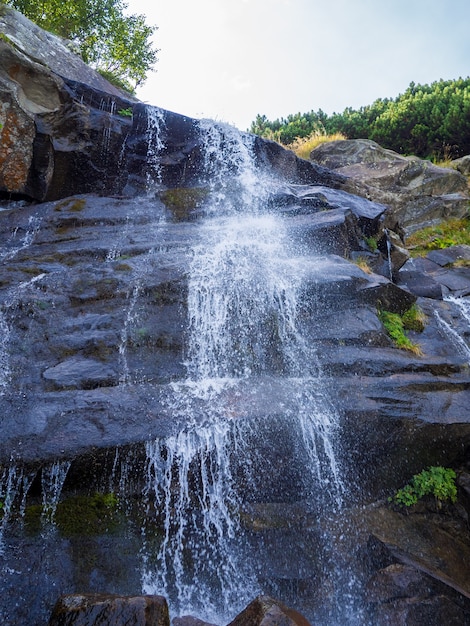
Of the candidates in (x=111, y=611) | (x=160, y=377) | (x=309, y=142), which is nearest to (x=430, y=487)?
(x=160, y=377)

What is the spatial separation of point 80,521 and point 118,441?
37.7 inches

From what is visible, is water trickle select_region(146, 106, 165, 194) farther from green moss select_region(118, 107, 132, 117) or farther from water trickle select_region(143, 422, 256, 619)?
water trickle select_region(143, 422, 256, 619)

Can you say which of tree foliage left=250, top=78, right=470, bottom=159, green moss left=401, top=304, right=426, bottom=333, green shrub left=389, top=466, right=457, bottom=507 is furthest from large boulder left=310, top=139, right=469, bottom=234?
green shrub left=389, top=466, right=457, bottom=507

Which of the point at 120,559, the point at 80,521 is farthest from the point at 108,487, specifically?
the point at 120,559

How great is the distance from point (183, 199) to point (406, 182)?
958 cm

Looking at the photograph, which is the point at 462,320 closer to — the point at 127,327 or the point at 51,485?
the point at 127,327

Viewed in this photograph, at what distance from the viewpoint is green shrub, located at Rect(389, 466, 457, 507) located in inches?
242

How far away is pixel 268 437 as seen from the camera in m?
5.79

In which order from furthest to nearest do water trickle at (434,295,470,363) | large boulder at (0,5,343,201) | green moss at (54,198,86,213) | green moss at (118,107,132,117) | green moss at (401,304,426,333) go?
green moss at (118,107,132,117) < large boulder at (0,5,343,201) < green moss at (54,198,86,213) < green moss at (401,304,426,333) < water trickle at (434,295,470,363)

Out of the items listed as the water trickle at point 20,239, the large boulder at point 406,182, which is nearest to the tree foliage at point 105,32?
the large boulder at point 406,182

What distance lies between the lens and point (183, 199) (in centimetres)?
1068

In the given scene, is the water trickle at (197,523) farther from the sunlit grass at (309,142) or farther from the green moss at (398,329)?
the sunlit grass at (309,142)

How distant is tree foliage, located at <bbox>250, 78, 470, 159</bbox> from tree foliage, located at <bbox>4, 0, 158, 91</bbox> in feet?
21.9

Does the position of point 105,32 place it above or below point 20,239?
above
